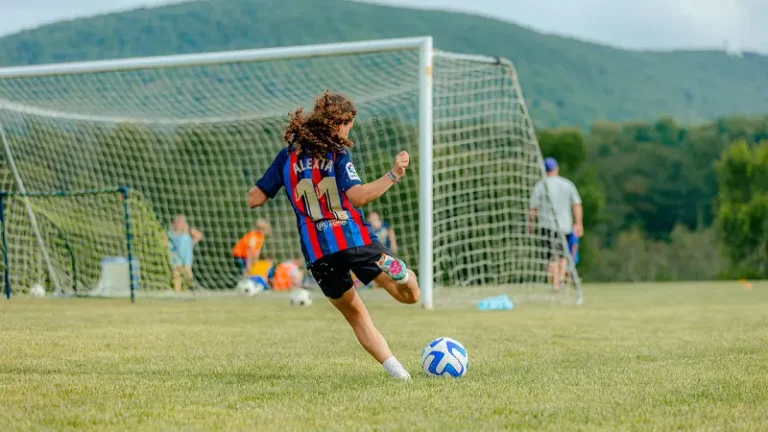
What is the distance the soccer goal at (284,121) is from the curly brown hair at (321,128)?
6005mm

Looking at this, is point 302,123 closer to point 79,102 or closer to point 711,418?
point 711,418

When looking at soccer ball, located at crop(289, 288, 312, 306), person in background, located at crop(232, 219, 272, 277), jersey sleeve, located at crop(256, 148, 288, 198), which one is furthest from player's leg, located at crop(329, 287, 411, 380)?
person in background, located at crop(232, 219, 272, 277)

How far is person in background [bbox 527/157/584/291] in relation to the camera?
1327cm

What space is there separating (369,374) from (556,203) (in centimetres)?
852

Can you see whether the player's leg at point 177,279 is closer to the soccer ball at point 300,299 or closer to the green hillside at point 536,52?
the soccer ball at point 300,299

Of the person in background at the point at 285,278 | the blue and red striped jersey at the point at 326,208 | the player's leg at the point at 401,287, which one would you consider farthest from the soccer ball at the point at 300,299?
the blue and red striped jersey at the point at 326,208

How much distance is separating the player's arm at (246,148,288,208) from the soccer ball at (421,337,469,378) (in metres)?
1.21

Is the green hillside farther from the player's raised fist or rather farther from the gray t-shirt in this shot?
the player's raised fist

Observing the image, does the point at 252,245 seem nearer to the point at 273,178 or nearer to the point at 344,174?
the point at 273,178

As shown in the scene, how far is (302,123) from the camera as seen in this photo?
518 cm

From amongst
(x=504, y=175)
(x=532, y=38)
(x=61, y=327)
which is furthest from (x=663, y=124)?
(x=61, y=327)

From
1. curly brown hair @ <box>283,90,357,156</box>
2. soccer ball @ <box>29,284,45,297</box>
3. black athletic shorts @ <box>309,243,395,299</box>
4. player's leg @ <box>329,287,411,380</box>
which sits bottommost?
soccer ball @ <box>29,284,45,297</box>

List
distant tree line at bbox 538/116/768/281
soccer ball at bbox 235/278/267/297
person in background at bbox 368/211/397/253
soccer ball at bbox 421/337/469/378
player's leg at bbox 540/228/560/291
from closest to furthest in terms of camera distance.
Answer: soccer ball at bbox 421/337/469/378 → player's leg at bbox 540/228/560/291 → soccer ball at bbox 235/278/267/297 → person in background at bbox 368/211/397/253 → distant tree line at bbox 538/116/768/281

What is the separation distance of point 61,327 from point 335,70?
24.5ft
